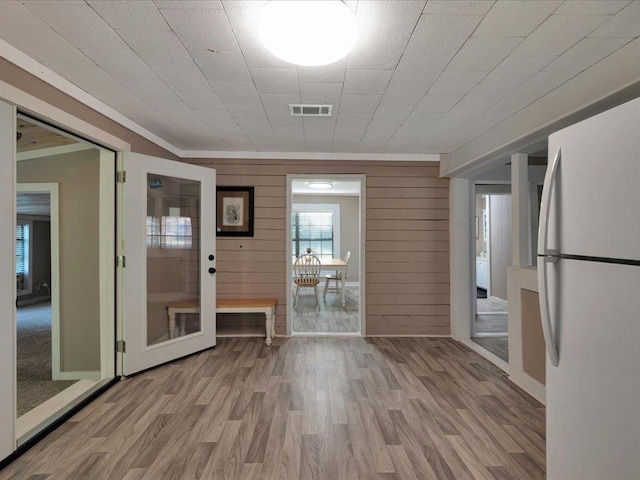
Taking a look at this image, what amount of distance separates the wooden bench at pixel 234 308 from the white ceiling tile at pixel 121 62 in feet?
6.93

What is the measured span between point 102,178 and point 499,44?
3074 millimetres

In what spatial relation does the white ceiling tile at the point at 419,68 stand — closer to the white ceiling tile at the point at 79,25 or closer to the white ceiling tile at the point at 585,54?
the white ceiling tile at the point at 585,54

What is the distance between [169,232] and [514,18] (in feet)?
10.4

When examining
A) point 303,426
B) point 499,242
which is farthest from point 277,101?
point 499,242

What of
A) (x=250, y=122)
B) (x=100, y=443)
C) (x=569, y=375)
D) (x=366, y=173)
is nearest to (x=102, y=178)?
(x=250, y=122)

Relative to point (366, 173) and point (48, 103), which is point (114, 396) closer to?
point (48, 103)

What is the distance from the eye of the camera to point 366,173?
13.2ft

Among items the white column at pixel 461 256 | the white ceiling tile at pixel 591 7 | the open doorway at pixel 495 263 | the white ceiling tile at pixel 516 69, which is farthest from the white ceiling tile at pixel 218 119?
the open doorway at pixel 495 263

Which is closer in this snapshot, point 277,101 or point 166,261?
point 277,101

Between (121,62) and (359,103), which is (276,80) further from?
(121,62)

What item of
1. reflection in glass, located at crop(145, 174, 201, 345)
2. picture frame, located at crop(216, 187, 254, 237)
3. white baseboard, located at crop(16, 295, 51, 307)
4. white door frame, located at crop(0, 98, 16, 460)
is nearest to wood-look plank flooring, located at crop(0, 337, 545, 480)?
white door frame, located at crop(0, 98, 16, 460)

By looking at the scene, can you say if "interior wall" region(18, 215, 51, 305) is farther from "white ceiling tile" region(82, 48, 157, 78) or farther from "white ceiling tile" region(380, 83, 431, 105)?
"white ceiling tile" region(380, 83, 431, 105)

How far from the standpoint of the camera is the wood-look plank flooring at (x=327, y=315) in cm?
444

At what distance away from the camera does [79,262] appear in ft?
9.84
